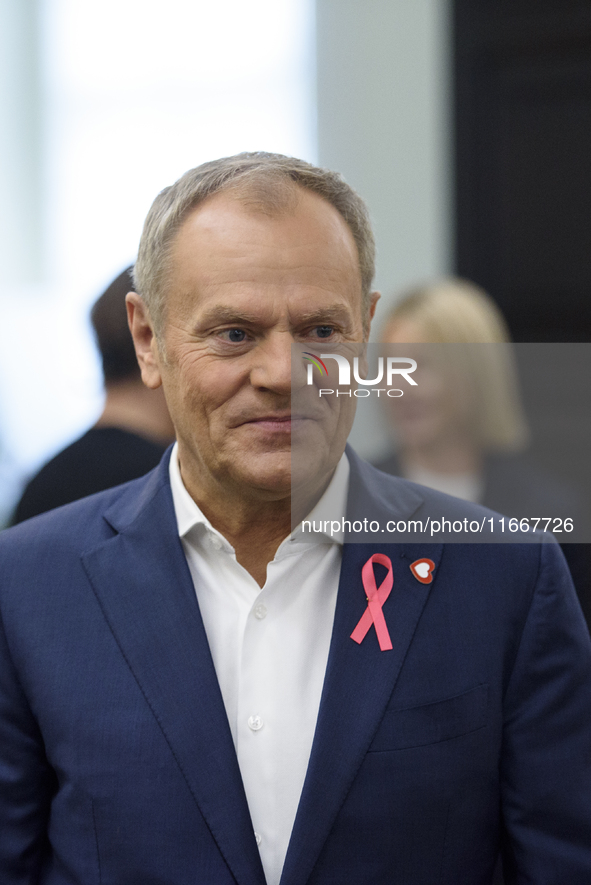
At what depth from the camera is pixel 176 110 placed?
3307 millimetres

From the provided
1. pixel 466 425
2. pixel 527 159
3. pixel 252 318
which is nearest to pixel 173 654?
pixel 252 318

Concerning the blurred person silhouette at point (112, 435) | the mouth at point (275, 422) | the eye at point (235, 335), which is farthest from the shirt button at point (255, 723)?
the blurred person silhouette at point (112, 435)

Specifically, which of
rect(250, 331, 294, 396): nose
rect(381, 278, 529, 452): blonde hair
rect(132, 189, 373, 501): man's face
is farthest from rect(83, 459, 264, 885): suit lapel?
rect(381, 278, 529, 452): blonde hair

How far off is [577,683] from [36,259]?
114 inches

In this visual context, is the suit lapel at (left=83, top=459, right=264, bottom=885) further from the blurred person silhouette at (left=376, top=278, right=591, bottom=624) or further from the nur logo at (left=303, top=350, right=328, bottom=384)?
the blurred person silhouette at (left=376, top=278, right=591, bottom=624)

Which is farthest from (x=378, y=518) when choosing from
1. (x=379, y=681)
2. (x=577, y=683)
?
(x=577, y=683)

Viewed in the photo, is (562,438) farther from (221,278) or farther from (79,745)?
(79,745)

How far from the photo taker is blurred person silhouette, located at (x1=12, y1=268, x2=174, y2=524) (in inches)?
67.1

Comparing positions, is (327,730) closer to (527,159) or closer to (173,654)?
(173,654)

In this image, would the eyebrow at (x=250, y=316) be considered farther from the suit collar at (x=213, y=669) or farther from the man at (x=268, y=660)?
the suit collar at (x=213, y=669)

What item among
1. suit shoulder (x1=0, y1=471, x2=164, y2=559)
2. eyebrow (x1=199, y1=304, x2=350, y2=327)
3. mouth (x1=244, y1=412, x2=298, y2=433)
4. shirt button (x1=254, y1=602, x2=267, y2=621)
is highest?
eyebrow (x1=199, y1=304, x2=350, y2=327)

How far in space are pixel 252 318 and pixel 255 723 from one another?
53cm

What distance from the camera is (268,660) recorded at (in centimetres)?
115

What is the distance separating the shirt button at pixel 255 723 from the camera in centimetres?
112
